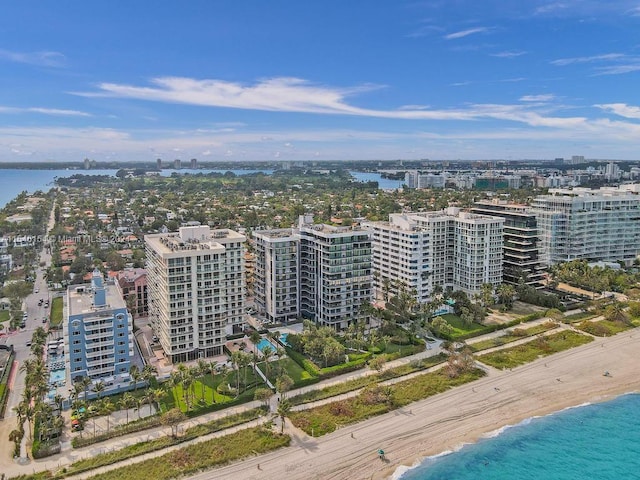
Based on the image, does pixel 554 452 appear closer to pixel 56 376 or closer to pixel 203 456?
pixel 203 456

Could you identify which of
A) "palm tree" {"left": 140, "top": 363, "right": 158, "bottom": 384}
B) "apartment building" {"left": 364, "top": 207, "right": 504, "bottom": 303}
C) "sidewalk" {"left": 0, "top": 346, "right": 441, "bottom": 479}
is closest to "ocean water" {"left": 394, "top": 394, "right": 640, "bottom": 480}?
"sidewalk" {"left": 0, "top": 346, "right": 441, "bottom": 479}

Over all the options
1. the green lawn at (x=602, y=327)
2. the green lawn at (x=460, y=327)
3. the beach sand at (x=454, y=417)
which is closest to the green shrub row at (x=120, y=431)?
the beach sand at (x=454, y=417)

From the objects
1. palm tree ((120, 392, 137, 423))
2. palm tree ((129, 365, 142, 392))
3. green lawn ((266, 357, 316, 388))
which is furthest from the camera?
green lawn ((266, 357, 316, 388))

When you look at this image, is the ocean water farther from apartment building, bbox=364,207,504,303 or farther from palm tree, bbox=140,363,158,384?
apartment building, bbox=364,207,504,303

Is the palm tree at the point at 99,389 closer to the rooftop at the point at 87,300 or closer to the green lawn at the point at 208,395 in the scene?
the green lawn at the point at 208,395

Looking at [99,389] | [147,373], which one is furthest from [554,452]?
[99,389]

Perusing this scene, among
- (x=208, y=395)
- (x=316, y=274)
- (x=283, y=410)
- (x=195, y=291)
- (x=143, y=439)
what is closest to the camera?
(x=143, y=439)
